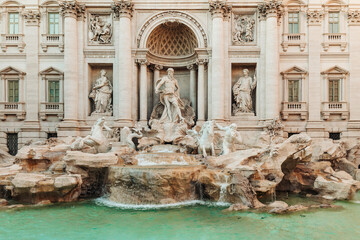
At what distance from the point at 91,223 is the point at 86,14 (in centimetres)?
1411

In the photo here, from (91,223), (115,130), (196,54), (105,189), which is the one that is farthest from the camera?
(196,54)

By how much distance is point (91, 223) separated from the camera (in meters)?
9.01

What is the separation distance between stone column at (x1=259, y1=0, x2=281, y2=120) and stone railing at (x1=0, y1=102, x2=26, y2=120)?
611 inches

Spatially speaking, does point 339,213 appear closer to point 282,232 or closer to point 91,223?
point 282,232

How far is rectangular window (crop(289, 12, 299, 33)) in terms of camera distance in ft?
61.6

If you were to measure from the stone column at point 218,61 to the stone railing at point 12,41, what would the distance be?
12.3 meters

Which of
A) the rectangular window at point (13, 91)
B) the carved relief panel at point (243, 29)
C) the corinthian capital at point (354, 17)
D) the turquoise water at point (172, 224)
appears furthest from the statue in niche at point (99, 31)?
the corinthian capital at point (354, 17)

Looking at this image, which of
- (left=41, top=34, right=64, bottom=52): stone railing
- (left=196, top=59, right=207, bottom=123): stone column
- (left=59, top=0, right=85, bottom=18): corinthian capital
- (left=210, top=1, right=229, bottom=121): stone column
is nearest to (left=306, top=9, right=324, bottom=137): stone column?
(left=210, top=1, right=229, bottom=121): stone column

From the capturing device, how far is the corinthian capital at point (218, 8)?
58.1ft

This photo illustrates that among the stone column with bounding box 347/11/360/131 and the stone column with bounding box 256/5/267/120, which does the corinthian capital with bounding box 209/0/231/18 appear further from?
the stone column with bounding box 347/11/360/131

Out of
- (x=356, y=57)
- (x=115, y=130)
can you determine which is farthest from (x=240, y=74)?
(x=115, y=130)

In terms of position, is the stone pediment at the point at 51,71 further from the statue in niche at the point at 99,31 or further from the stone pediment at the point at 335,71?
the stone pediment at the point at 335,71

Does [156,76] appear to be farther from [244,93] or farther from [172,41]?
[244,93]

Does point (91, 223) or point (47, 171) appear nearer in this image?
point (91, 223)
